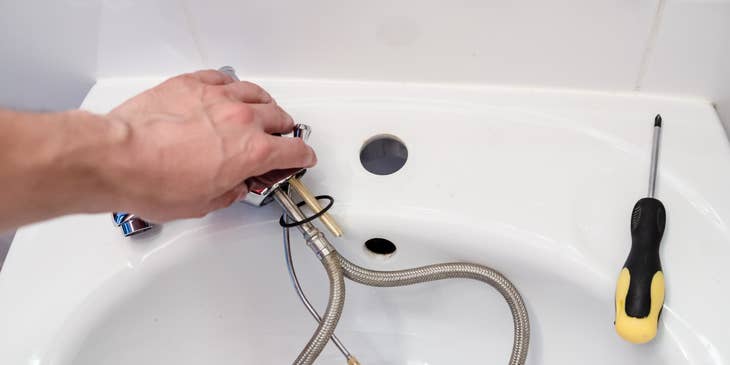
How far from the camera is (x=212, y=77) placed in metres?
0.51

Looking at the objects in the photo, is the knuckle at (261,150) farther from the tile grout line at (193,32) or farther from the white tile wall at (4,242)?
the white tile wall at (4,242)

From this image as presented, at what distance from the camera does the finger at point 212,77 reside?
0.50 m

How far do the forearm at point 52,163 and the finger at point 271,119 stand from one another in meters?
0.12

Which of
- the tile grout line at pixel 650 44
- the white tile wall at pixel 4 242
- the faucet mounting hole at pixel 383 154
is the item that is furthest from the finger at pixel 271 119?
the white tile wall at pixel 4 242

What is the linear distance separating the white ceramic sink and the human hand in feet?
0.36

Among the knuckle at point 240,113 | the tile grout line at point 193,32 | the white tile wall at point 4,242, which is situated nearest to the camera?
the knuckle at point 240,113

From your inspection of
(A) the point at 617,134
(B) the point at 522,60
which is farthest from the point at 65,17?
(A) the point at 617,134

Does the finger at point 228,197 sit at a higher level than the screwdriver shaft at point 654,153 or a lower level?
lower

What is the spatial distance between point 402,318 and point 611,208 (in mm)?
291

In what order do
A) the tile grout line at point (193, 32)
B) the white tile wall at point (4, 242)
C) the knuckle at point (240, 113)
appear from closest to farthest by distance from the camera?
1. the knuckle at point (240, 113)
2. the tile grout line at point (193, 32)
3. the white tile wall at point (4, 242)

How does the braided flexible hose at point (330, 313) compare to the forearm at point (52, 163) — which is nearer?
the forearm at point (52, 163)

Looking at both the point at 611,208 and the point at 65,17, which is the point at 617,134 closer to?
the point at 611,208

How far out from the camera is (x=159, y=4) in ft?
1.90

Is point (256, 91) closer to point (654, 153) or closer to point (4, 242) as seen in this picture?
point (654, 153)
